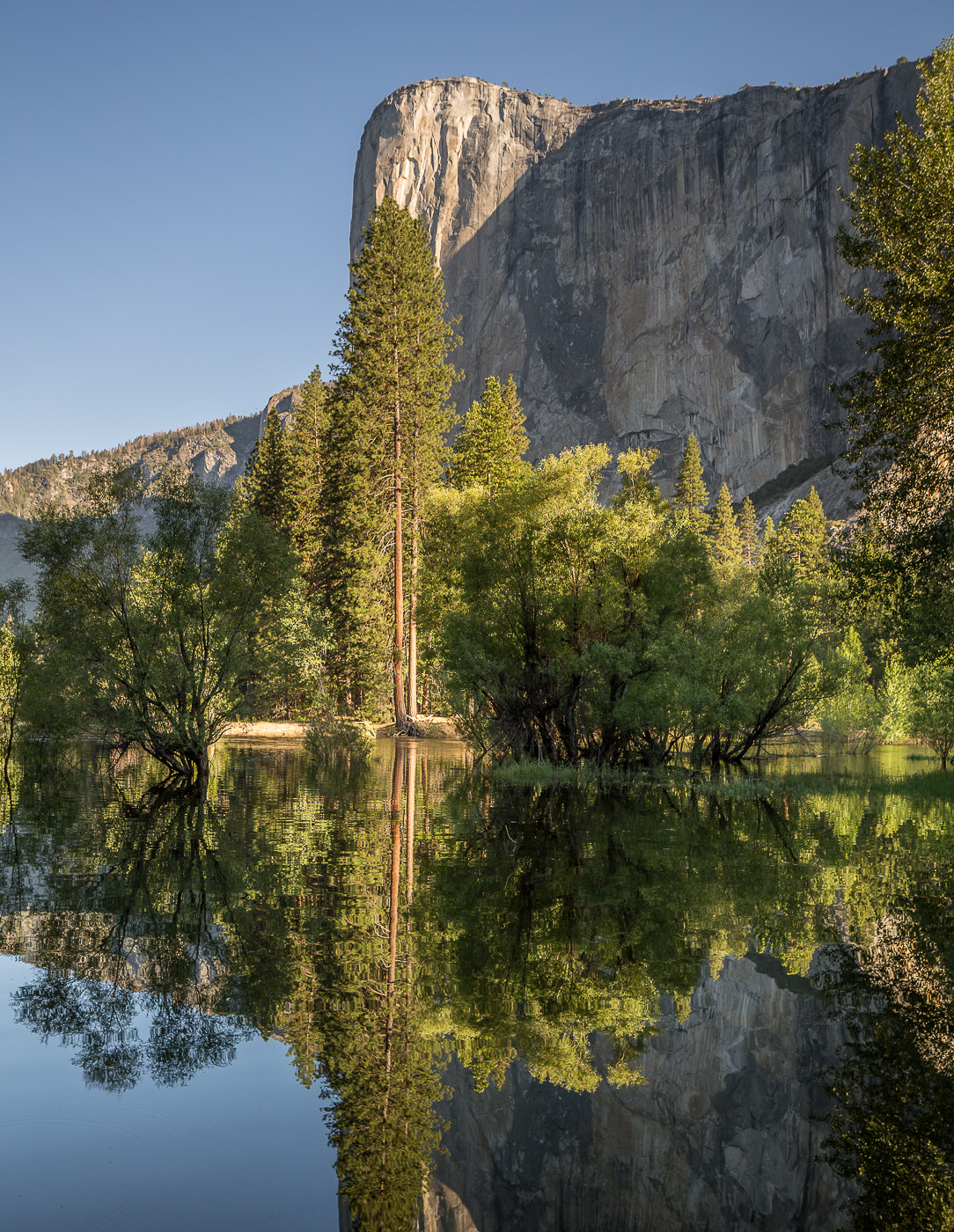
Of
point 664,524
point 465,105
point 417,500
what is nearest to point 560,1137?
point 664,524

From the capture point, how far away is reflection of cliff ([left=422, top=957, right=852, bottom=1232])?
15.3 feet

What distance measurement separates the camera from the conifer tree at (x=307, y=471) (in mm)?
47969

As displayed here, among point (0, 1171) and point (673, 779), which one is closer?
point (0, 1171)

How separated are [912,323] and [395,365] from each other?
29902mm

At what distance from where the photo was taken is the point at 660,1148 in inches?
210

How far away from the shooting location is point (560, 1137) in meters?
5.38

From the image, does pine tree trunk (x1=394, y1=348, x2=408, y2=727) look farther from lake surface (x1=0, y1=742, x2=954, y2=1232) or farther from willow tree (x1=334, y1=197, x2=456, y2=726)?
lake surface (x1=0, y1=742, x2=954, y2=1232)

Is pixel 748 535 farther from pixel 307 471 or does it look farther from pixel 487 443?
pixel 307 471

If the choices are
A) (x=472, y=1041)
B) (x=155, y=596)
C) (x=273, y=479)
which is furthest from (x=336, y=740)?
(x=472, y=1041)

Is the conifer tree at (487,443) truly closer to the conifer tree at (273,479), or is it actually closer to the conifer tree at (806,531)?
the conifer tree at (273,479)

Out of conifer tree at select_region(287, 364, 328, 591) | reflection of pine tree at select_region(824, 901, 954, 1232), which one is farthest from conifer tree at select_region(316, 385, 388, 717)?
reflection of pine tree at select_region(824, 901, 954, 1232)

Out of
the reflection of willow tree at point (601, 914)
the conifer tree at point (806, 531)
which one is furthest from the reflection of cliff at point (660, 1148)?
the conifer tree at point (806, 531)

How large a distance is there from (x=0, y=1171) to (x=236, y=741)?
1430 inches

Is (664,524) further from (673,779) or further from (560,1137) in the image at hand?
(560,1137)
